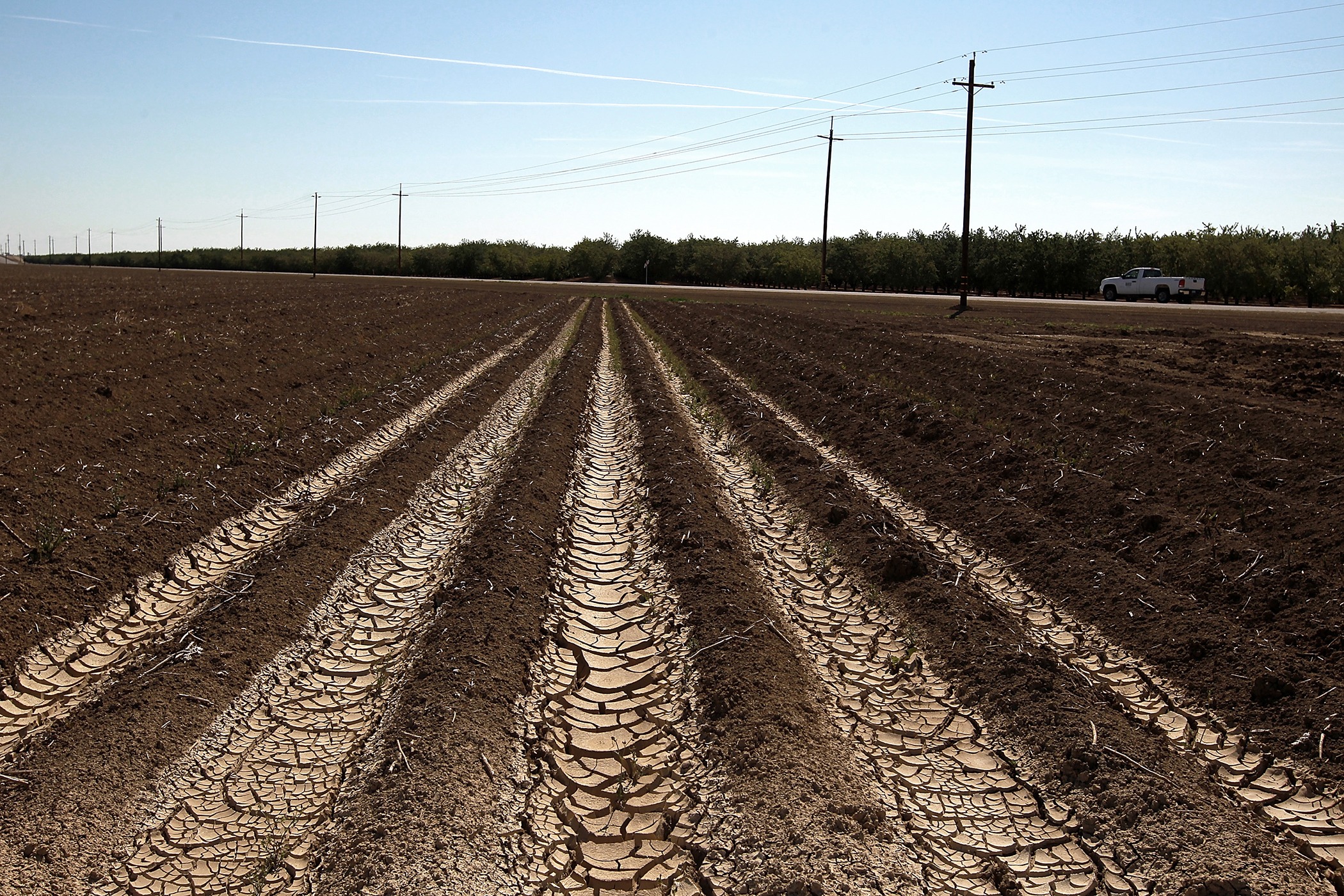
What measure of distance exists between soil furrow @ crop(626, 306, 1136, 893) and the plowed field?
2 cm

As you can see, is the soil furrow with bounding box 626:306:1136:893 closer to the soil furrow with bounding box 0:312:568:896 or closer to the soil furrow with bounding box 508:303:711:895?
the soil furrow with bounding box 508:303:711:895

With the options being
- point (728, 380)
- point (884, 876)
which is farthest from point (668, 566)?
point (728, 380)

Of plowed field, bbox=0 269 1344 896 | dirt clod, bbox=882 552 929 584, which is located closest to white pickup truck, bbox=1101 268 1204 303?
plowed field, bbox=0 269 1344 896

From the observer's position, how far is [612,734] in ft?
14.6

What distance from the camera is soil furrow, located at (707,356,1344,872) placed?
12.1 ft

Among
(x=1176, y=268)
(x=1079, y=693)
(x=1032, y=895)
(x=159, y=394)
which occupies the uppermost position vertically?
(x=1176, y=268)

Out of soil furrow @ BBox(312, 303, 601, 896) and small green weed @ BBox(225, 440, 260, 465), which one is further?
small green weed @ BBox(225, 440, 260, 465)

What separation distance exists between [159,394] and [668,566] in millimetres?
9234

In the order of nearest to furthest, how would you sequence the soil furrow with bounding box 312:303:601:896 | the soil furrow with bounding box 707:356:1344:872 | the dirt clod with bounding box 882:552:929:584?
the soil furrow with bounding box 312:303:601:896
the soil furrow with bounding box 707:356:1344:872
the dirt clod with bounding box 882:552:929:584

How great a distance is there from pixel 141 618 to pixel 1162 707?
6.55 meters

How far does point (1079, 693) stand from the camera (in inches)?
184

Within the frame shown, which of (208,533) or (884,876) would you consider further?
(208,533)

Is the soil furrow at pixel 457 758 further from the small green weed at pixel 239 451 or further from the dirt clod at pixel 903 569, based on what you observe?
the small green weed at pixel 239 451

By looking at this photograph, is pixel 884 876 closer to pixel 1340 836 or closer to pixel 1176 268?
pixel 1340 836
